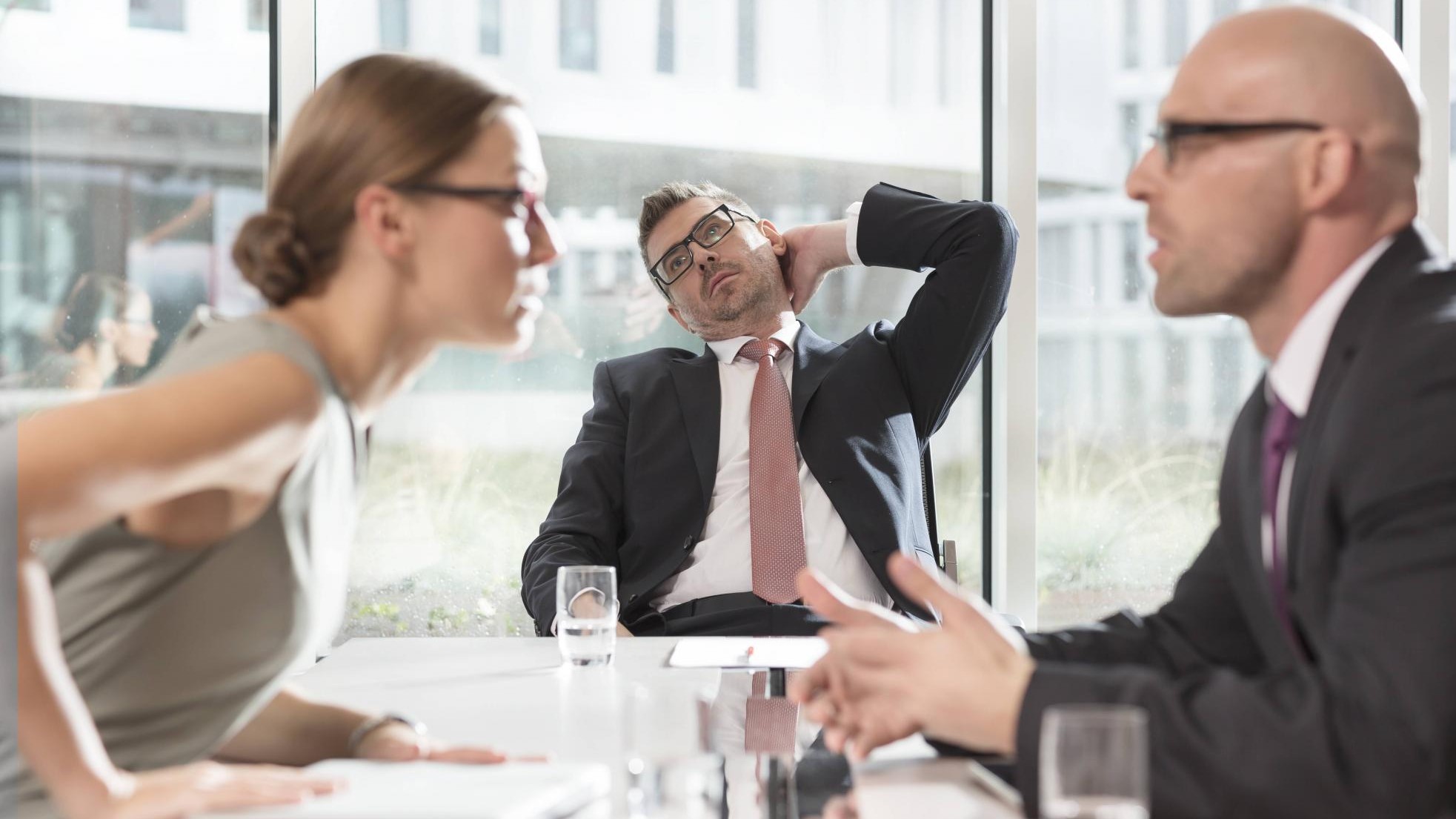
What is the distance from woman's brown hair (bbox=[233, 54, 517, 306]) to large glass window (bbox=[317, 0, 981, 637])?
252 cm

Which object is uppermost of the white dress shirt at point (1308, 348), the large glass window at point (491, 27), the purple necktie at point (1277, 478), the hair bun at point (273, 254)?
the large glass window at point (491, 27)

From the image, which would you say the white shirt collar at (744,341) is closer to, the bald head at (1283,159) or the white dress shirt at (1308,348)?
the bald head at (1283,159)

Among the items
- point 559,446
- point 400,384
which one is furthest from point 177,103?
point 400,384

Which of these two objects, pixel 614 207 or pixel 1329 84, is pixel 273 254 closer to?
pixel 1329 84

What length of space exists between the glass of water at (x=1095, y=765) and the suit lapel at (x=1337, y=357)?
467 mm

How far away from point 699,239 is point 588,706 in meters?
1.83

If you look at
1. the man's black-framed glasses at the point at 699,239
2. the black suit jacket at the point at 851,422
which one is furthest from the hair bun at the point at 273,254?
the man's black-framed glasses at the point at 699,239

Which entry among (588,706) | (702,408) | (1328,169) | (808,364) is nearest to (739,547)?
(702,408)

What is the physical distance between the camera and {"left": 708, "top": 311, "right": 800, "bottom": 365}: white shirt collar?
329 cm

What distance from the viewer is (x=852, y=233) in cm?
318

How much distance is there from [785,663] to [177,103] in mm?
2747

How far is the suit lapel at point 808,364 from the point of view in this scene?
10.2ft

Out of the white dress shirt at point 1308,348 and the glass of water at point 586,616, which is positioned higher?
the white dress shirt at point 1308,348

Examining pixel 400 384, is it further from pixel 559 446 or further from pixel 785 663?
pixel 559 446
